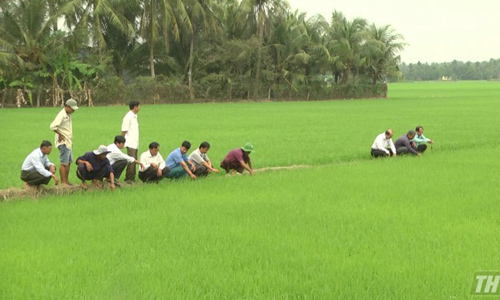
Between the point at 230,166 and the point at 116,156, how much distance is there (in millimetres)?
2268

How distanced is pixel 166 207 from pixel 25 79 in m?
27.4

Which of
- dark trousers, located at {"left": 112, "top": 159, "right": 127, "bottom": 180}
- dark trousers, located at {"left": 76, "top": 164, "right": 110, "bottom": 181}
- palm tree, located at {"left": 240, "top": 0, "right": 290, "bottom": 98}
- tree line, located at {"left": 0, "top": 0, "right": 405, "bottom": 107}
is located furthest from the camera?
palm tree, located at {"left": 240, "top": 0, "right": 290, "bottom": 98}

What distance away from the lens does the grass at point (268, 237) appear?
415cm

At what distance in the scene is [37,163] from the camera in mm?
7156

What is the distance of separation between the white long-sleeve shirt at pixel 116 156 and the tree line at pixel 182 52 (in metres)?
22.1

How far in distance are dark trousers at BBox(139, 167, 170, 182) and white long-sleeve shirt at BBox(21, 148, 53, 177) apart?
5.34 ft


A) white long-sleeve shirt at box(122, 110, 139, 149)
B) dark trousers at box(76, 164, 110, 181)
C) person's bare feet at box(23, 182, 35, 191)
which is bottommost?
person's bare feet at box(23, 182, 35, 191)

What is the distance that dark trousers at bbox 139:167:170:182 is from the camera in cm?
845

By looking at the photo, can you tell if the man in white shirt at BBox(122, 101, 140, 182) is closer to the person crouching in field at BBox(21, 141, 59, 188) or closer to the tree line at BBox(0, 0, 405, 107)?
the person crouching in field at BBox(21, 141, 59, 188)

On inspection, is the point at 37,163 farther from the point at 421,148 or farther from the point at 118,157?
the point at 421,148

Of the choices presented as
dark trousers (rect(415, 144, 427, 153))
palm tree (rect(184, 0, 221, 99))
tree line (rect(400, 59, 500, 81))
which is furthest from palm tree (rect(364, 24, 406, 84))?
tree line (rect(400, 59, 500, 81))

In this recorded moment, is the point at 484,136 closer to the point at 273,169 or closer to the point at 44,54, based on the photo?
the point at 273,169

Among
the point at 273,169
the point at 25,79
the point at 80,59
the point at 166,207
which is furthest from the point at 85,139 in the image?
the point at 80,59

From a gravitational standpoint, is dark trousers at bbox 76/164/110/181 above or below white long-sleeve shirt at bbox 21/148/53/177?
below
